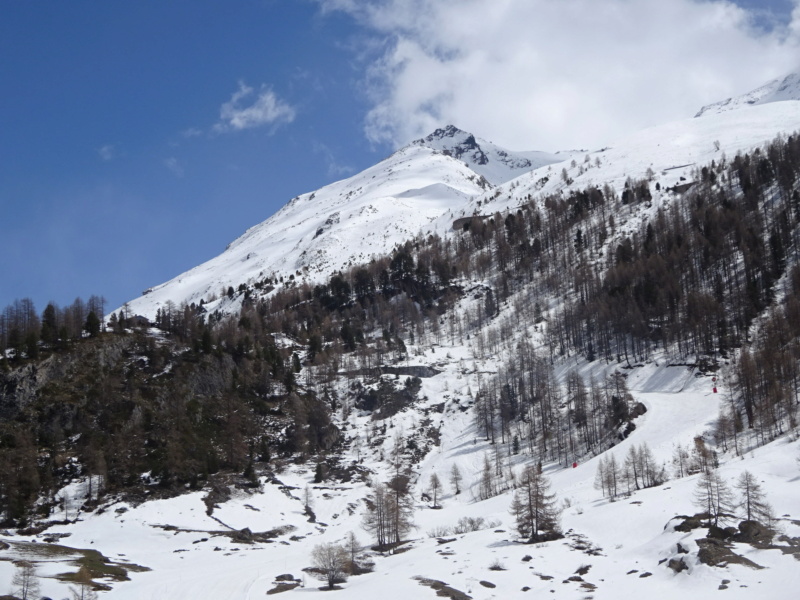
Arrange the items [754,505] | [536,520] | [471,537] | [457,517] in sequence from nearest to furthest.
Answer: [754,505], [536,520], [471,537], [457,517]

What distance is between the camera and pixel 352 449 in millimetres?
118062

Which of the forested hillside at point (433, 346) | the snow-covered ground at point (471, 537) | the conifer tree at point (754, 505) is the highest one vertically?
the forested hillside at point (433, 346)

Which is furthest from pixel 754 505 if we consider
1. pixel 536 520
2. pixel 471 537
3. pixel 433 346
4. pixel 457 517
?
pixel 433 346

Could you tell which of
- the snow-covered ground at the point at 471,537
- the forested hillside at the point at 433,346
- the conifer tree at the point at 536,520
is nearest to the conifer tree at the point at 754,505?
the snow-covered ground at the point at 471,537

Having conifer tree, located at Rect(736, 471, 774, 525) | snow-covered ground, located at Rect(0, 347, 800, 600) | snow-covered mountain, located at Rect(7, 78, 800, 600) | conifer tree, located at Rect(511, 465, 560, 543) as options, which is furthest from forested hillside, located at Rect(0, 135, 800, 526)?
conifer tree, located at Rect(511, 465, 560, 543)

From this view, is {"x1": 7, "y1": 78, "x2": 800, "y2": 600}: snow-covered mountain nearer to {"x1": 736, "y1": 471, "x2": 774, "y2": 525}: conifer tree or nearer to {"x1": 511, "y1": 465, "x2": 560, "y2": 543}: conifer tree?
{"x1": 736, "y1": 471, "x2": 774, "y2": 525}: conifer tree

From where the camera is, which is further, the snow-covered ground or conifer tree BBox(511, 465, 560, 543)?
conifer tree BBox(511, 465, 560, 543)

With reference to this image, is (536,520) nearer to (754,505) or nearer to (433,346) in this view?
(754,505)

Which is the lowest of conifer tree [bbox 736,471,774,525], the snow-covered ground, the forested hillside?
the snow-covered ground

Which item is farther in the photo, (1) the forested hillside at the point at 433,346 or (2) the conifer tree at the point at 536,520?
(1) the forested hillside at the point at 433,346

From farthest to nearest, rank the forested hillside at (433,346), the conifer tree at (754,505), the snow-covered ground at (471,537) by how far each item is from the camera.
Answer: the forested hillside at (433,346)
the conifer tree at (754,505)
the snow-covered ground at (471,537)

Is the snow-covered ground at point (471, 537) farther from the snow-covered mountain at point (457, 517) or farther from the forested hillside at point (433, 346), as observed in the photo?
the forested hillside at point (433, 346)

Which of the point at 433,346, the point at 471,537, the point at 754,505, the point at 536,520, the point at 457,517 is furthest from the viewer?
the point at 433,346

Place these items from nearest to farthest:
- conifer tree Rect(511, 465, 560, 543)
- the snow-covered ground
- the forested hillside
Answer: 1. the snow-covered ground
2. conifer tree Rect(511, 465, 560, 543)
3. the forested hillside
